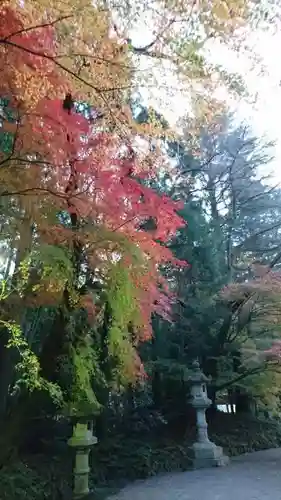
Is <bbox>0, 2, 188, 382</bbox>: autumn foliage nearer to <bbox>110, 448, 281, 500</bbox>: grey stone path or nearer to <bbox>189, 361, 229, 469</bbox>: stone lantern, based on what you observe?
<bbox>110, 448, 281, 500</bbox>: grey stone path

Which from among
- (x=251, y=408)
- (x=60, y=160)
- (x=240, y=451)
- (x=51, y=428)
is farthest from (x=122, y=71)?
(x=251, y=408)

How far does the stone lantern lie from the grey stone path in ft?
0.98

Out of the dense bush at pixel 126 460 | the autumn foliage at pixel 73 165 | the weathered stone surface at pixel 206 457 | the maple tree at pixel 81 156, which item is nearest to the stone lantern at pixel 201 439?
the weathered stone surface at pixel 206 457

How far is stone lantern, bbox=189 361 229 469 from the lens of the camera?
8.01m

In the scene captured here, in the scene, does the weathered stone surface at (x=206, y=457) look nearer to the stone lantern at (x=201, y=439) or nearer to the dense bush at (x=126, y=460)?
the stone lantern at (x=201, y=439)

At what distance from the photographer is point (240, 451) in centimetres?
982

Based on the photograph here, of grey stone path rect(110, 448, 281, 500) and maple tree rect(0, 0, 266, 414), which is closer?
maple tree rect(0, 0, 266, 414)

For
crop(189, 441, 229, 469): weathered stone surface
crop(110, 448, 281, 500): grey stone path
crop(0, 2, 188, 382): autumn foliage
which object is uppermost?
crop(0, 2, 188, 382): autumn foliage

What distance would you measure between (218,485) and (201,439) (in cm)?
199

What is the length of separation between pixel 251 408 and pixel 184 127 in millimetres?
10764

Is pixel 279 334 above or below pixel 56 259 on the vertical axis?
above

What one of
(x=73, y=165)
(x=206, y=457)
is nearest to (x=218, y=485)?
(x=206, y=457)

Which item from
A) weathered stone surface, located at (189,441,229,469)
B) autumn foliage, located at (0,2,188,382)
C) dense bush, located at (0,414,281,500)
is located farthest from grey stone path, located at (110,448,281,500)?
autumn foliage, located at (0,2,188,382)

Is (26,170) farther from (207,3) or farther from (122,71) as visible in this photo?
(207,3)
